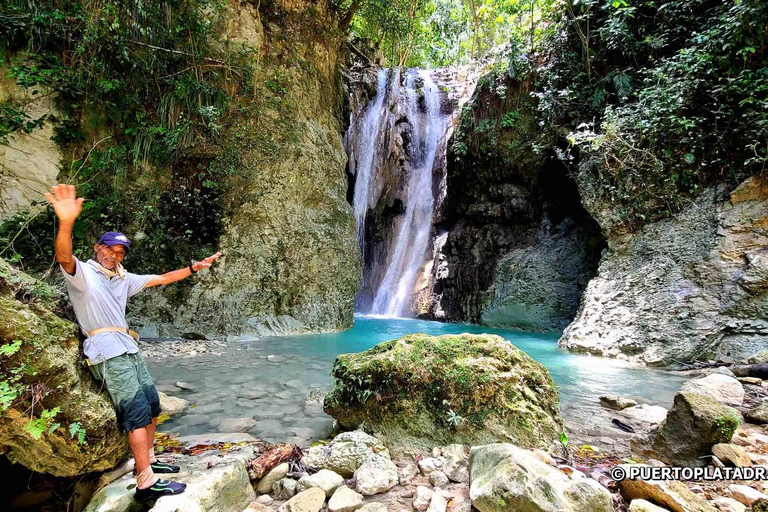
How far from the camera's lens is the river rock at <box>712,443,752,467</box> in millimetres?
2164

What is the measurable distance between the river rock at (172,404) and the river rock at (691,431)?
161 inches

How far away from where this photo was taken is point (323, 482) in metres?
2.06

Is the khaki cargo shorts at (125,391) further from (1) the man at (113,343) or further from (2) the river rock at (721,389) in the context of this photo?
(2) the river rock at (721,389)

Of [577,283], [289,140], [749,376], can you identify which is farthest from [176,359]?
[577,283]

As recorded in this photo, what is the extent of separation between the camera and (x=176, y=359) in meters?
5.73

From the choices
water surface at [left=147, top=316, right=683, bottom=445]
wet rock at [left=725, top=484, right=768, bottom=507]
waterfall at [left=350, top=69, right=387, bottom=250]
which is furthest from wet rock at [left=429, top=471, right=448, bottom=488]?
waterfall at [left=350, top=69, right=387, bottom=250]

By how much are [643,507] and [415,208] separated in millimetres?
14556

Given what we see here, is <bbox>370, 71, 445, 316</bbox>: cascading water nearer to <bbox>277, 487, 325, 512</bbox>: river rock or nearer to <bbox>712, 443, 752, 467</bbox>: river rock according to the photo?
<bbox>712, 443, 752, 467</bbox>: river rock

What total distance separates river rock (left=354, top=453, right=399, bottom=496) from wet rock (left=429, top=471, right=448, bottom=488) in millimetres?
222

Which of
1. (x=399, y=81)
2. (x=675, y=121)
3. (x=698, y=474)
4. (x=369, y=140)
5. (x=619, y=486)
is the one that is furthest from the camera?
(x=399, y=81)

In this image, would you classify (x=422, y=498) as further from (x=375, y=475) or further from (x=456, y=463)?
(x=456, y=463)

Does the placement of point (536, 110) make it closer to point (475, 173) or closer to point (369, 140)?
point (475, 173)

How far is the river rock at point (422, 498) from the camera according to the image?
76.0 inches

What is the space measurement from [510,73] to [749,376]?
980 centimetres
